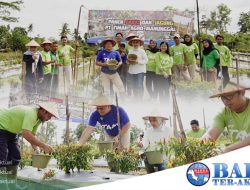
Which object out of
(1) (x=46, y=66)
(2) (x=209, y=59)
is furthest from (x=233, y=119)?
(1) (x=46, y=66)

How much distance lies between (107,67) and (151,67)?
1.06 feet

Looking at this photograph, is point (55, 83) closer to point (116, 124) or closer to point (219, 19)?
point (116, 124)

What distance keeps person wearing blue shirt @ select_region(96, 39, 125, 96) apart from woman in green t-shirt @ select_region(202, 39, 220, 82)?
622 millimetres

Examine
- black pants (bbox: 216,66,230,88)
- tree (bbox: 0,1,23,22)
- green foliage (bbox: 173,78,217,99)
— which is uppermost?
tree (bbox: 0,1,23,22)

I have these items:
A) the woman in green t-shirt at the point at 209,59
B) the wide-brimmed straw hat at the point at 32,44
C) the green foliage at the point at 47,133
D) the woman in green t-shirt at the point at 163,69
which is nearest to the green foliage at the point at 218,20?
the woman in green t-shirt at the point at 209,59

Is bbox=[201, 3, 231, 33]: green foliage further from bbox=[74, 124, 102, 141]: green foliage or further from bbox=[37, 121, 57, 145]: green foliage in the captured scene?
bbox=[37, 121, 57, 145]: green foliage

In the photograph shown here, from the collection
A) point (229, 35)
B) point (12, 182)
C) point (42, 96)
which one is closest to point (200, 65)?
point (229, 35)

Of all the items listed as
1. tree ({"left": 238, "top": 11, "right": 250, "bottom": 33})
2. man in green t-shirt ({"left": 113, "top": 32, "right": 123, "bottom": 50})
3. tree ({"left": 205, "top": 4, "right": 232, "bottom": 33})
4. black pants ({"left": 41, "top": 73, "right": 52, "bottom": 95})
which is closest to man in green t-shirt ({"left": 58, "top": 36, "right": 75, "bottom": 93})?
black pants ({"left": 41, "top": 73, "right": 52, "bottom": 95})

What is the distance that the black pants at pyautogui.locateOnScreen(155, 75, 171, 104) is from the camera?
5836 millimetres

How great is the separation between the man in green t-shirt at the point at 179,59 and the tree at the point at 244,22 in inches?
17.5

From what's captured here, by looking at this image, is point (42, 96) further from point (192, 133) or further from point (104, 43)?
point (192, 133)

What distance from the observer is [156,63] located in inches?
233

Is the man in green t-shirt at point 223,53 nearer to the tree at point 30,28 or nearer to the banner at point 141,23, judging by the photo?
the banner at point 141,23

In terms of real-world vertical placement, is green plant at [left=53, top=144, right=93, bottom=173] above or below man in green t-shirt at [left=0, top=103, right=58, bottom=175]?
below
